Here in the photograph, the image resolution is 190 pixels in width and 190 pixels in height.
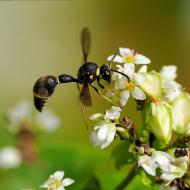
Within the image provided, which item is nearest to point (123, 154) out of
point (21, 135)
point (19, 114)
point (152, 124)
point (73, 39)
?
point (152, 124)

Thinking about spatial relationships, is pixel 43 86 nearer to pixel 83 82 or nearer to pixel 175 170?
pixel 83 82

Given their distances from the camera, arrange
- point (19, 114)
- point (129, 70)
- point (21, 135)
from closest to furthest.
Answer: point (129, 70)
point (21, 135)
point (19, 114)

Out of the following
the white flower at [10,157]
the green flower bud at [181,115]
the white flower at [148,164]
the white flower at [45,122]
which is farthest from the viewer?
the white flower at [45,122]

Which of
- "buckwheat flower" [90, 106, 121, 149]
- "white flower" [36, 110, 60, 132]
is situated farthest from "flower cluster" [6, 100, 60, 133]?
"buckwheat flower" [90, 106, 121, 149]

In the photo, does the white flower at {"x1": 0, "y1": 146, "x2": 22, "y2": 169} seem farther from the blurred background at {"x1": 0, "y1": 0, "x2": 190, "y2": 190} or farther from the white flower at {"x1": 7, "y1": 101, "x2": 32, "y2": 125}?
the blurred background at {"x1": 0, "y1": 0, "x2": 190, "y2": 190}

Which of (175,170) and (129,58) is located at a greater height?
(129,58)

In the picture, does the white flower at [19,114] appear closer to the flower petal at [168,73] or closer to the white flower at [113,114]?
the flower petal at [168,73]

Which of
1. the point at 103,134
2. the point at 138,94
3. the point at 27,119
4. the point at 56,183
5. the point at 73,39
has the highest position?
the point at 138,94

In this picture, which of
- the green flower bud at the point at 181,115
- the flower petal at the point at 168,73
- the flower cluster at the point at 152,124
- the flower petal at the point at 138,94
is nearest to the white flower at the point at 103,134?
the flower cluster at the point at 152,124
